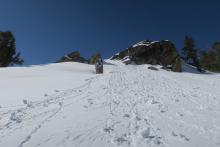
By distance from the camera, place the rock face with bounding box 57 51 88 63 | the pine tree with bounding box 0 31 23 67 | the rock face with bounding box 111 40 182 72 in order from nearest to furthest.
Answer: the pine tree with bounding box 0 31 23 67 < the rock face with bounding box 57 51 88 63 < the rock face with bounding box 111 40 182 72

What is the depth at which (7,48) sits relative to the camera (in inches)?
1668

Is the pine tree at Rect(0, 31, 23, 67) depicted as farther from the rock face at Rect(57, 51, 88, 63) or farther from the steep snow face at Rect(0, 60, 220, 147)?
the steep snow face at Rect(0, 60, 220, 147)

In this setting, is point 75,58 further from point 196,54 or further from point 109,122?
point 109,122

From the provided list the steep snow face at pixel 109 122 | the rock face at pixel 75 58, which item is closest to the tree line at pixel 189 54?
the rock face at pixel 75 58

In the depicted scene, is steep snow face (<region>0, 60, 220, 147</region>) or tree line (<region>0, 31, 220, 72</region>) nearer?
steep snow face (<region>0, 60, 220, 147</region>)

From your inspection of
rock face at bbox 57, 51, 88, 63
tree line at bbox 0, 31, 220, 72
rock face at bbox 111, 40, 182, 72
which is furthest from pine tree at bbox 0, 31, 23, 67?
rock face at bbox 111, 40, 182, 72

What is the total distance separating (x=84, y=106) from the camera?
967cm

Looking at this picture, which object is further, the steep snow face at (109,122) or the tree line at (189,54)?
the tree line at (189,54)

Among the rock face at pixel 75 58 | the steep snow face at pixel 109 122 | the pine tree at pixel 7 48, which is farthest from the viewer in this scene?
the rock face at pixel 75 58

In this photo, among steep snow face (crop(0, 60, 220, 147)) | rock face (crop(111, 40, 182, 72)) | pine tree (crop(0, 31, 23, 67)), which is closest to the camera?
steep snow face (crop(0, 60, 220, 147))

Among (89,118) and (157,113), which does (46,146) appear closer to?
(89,118)

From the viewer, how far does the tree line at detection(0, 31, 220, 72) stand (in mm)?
42219

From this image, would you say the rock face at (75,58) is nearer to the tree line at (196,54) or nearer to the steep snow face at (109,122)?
the tree line at (196,54)

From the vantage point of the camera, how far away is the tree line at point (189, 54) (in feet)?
139
